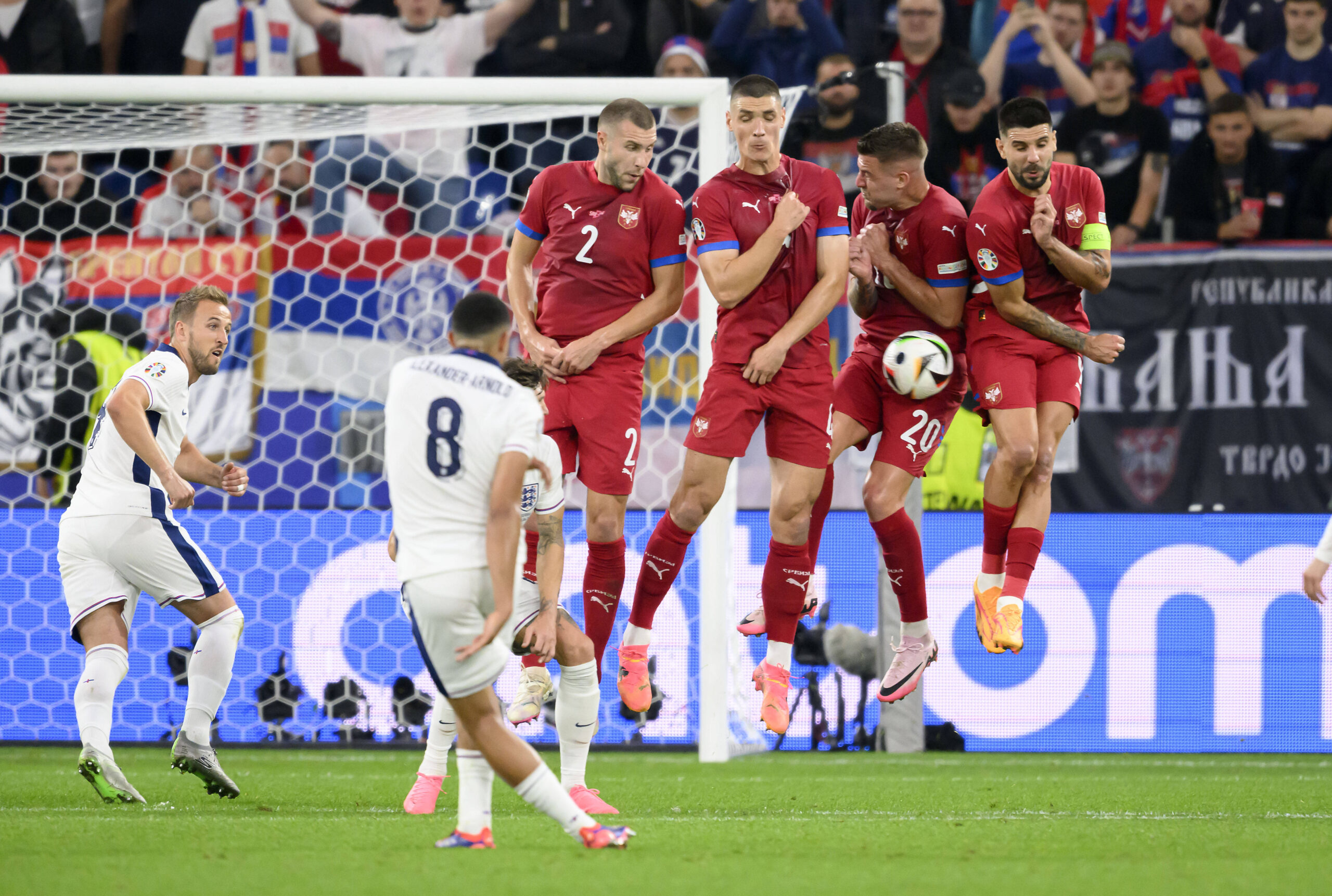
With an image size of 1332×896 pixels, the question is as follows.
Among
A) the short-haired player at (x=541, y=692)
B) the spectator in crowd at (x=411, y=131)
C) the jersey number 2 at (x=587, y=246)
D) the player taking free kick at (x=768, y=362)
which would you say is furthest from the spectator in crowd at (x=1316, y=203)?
the short-haired player at (x=541, y=692)

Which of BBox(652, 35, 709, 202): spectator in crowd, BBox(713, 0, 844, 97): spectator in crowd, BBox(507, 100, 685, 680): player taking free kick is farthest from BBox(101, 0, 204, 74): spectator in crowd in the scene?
BBox(507, 100, 685, 680): player taking free kick

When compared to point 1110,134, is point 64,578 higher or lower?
lower

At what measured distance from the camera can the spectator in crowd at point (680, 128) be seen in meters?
9.59

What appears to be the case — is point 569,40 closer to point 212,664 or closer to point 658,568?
point 658,568

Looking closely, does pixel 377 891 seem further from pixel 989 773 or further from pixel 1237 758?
pixel 1237 758

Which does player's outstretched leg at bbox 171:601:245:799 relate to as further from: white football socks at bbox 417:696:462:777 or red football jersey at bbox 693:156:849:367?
red football jersey at bbox 693:156:849:367

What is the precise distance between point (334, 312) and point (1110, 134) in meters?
5.99

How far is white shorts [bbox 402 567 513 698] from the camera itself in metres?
4.36

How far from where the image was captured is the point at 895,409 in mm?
6816

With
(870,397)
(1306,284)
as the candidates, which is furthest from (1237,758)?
(870,397)

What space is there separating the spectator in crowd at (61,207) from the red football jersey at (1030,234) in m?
6.07

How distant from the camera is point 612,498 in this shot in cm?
637

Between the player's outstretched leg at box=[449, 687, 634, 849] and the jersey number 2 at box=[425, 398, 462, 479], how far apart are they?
679mm

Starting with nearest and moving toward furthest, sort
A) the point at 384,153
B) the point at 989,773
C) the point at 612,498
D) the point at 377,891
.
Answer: the point at 377,891 < the point at 612,498 < the point at 989,773 < the point at 384,153
